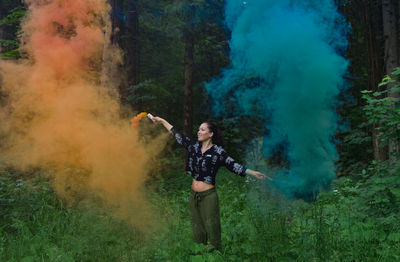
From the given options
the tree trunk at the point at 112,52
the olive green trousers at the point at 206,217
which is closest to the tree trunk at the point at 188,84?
the tree trunk at the point at 112,52

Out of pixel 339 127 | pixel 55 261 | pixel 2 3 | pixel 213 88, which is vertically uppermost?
pixel 2 3

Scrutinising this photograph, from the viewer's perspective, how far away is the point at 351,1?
8742mm

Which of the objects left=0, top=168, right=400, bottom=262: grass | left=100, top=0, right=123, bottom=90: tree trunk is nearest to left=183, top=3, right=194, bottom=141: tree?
left=100, top=0, right=123, bottom=90: tree trunk

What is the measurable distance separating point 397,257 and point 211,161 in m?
2.24

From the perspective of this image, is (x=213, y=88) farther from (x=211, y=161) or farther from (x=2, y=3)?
(x=2, y=3)

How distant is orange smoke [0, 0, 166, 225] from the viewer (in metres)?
5.89

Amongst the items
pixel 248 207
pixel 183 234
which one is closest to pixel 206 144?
pixel 183 234

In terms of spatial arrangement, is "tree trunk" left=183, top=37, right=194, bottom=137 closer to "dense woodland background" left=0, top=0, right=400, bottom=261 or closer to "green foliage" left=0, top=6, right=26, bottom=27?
"dense woodland background" left=0, top=0, right=400, bottom=261

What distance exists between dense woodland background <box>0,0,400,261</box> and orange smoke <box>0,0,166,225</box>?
18.1 inches

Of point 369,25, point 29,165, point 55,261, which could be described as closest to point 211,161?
point 55,261

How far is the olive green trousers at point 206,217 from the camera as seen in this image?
4.17 m

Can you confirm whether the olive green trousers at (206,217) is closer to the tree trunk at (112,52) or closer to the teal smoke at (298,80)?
the teal smoke at (298,80)

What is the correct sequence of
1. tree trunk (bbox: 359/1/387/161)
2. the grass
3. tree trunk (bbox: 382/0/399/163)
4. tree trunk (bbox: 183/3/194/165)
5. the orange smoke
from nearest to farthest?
the grass, the orange smoke, tree trunk (bbox: 382/0/399/163), tree trunk (bbox: 359/1/387/161), tree trunk (bbox: 183/3/194/165)

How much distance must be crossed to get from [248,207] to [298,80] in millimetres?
2772
